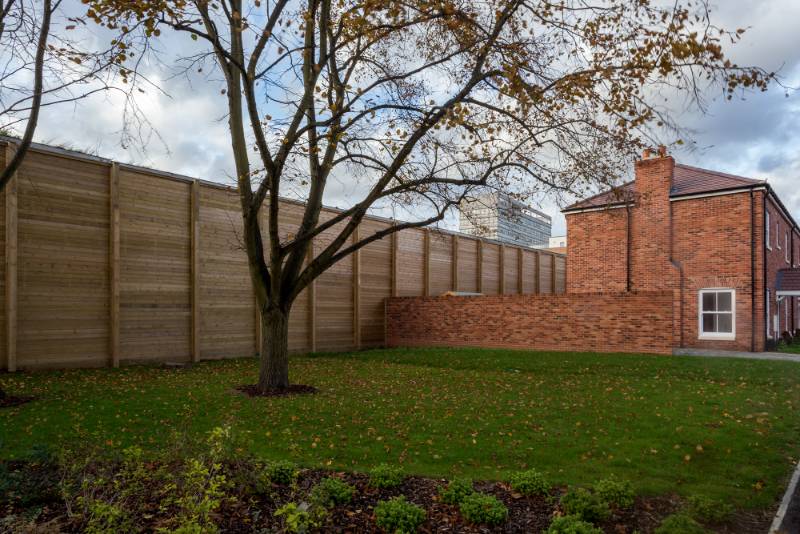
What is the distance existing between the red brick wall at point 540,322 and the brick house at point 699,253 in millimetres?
2688

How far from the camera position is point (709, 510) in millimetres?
4301

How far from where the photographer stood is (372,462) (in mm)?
5527

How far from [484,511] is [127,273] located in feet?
37.2

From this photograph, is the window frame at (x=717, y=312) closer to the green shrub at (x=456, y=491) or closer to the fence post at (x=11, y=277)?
the green shrub at (x=456, y=491)

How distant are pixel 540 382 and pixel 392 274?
34.0ft

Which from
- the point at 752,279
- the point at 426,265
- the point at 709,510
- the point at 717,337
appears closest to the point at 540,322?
the point at 717,337

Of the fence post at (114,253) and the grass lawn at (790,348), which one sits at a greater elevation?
the fence post at (114,253)

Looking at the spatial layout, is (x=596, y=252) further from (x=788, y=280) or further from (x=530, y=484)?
(x=530, y=484)

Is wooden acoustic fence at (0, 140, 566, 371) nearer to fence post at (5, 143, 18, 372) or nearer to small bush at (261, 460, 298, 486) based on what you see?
fence post at (5, 143, 18, 372)

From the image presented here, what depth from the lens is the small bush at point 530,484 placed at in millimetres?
4512

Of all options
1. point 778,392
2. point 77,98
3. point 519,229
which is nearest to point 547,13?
point 519,229

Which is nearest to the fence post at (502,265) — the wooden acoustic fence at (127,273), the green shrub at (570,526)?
the wooden acoustic fence at (127,273)

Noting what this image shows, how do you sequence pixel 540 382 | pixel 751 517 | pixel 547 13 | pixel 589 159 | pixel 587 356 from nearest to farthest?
pixel 751 517
pixel 547 13
pixel 589 159
pixel 540 382
pixel 587 356

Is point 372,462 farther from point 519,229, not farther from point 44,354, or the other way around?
point 44,354
